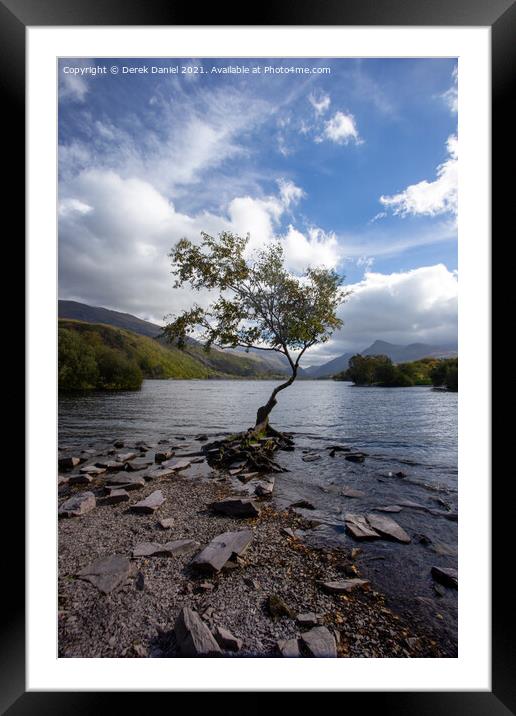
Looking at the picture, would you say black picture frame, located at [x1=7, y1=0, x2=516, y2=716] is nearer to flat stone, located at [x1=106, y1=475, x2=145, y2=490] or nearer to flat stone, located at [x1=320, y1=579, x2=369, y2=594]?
flat stone, located at [x1=320, y1=579, x2=369, y2=594]

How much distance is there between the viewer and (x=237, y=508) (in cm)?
451

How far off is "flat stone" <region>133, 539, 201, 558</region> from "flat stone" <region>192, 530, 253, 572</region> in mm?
294

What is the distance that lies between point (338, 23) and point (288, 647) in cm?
621

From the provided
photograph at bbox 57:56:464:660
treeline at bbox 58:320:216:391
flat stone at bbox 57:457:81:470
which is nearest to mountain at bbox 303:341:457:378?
photograph at bbox 57:56:464:660

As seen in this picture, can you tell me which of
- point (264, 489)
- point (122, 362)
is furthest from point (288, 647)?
point (122, 362)

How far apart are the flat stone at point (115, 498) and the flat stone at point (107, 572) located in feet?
4.97

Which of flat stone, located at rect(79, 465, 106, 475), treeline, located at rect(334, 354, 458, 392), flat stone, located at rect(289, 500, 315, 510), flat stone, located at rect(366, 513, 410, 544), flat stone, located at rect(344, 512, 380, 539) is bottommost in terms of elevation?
flat stone, located at rect(289, 500, 315, 510)

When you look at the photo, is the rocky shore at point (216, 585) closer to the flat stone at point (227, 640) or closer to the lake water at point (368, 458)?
the flat stone at point (227, 640)

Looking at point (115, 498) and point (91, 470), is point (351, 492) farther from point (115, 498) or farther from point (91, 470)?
point (91, 470)

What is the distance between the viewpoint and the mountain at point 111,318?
5559 millimetres

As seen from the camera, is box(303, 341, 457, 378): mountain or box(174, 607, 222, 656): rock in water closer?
box(174, 607, 222, 656): rock in water

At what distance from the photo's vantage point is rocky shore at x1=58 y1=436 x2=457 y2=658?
8.63ft
